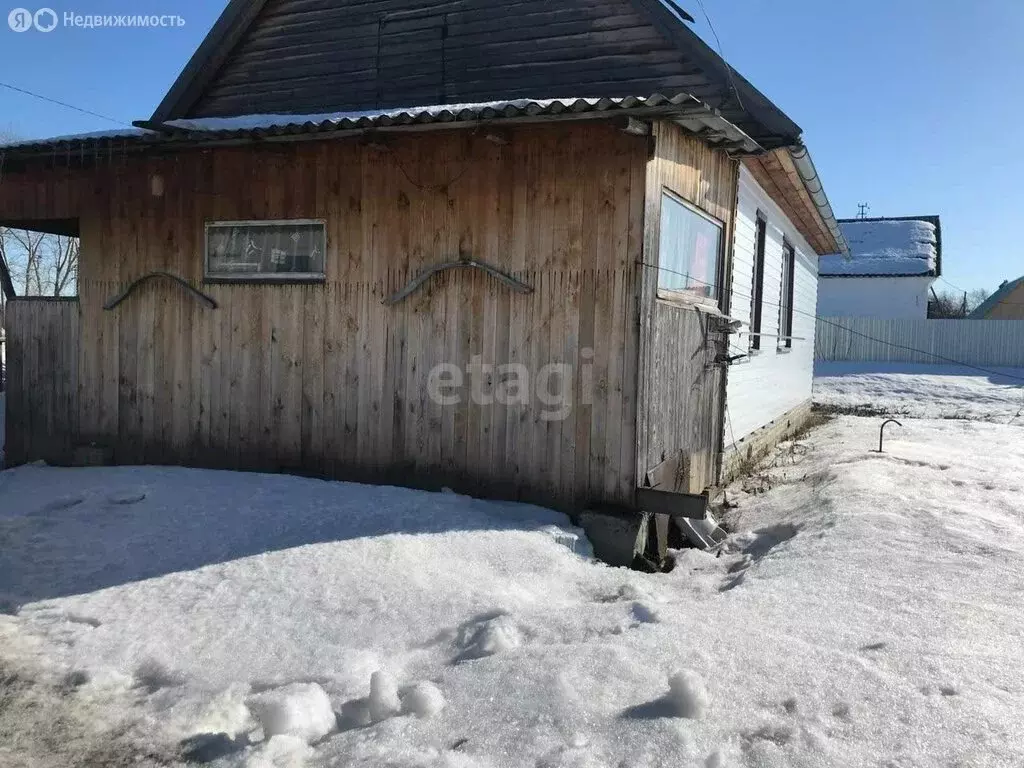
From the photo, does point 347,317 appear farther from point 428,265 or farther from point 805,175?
point 805,175

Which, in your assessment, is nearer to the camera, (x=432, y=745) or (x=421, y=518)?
(x=432, y=745)

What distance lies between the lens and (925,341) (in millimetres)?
27906

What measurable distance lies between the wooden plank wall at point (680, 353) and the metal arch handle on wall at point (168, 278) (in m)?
3.90

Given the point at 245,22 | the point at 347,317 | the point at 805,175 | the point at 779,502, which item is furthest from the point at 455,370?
the point at 245,22

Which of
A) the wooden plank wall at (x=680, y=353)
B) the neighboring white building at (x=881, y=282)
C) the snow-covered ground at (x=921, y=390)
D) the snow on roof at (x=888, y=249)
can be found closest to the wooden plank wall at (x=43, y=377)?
the wooden plank wall at (x=680, y=353)

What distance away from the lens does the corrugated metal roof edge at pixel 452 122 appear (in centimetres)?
496

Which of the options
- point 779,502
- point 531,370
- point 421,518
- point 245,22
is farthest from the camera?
point 245,22

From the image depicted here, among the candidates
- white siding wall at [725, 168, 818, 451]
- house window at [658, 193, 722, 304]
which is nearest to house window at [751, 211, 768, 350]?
white siding wall at [725, 168, 818, 451]

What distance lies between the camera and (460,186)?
19.8 feet

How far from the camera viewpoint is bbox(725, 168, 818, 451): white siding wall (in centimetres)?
852

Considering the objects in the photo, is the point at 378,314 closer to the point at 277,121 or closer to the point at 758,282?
the point at 277,121

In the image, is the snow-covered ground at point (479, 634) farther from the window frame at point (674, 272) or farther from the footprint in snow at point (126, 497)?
the window frame at point (674, 272)

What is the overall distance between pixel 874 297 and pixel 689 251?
2974 cm

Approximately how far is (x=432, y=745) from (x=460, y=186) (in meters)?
4.28
